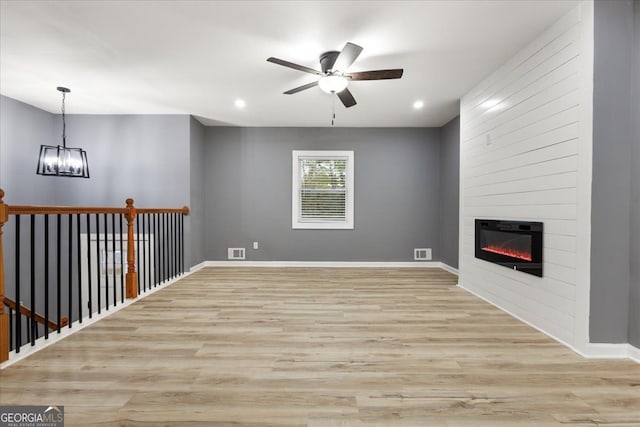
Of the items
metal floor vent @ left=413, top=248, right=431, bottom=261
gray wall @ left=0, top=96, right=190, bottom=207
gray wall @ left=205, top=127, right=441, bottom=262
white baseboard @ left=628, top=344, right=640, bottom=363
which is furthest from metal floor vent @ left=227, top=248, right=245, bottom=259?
white baseboard @ left=628, top=344, right=640, bottom=363

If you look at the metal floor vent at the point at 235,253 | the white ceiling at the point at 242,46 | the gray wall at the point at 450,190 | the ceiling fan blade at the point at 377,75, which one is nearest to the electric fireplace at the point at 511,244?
the gray wall at the point at 450,190

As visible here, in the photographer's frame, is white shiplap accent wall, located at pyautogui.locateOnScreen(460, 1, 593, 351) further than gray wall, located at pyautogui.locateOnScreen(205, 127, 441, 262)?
No

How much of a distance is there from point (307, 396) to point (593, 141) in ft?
8.34

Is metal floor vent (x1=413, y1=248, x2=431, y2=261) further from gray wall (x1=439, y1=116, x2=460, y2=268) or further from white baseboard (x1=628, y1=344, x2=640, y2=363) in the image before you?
white baseboard (x1=628, y1=344, x2=640, y2=363)

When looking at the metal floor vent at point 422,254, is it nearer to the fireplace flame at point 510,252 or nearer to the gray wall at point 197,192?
the fireplace flame at point 510,252

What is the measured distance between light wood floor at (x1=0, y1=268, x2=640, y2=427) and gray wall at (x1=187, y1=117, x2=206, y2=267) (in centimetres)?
215

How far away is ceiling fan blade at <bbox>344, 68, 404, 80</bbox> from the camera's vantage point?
278 cm

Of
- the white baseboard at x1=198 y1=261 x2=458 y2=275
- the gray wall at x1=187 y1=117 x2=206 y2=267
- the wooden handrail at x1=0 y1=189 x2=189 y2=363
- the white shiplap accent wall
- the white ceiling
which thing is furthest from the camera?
the white baseboard at x1=198 y1=261 x2=458 y2=275

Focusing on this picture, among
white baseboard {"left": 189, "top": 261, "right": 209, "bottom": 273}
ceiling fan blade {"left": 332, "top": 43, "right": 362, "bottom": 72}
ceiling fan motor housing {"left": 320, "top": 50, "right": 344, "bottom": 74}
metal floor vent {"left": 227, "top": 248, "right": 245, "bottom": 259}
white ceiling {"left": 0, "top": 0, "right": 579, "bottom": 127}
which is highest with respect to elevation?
white ceiling {"left": 0, "top": 0, "right": 579, "bottom": 127}

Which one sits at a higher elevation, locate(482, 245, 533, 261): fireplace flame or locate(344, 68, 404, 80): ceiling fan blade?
locate(344, 68, 404, 80): ceiling fan blade

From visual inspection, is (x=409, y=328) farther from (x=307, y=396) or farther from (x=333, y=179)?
(x=333, y=179)

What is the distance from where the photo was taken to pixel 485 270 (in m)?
3.52

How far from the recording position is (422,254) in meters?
5.65

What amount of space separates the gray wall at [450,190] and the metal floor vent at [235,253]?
3.74 meters
